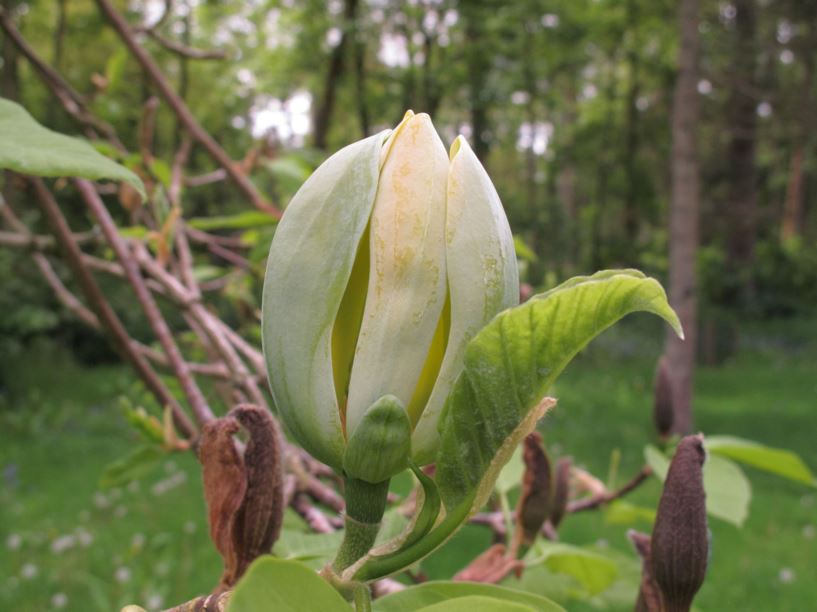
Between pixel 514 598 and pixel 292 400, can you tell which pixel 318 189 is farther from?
pixel 514 598

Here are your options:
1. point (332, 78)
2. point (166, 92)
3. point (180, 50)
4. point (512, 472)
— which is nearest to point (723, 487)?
point (512, 472)

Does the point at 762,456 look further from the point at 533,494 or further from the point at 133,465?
the point at 133,465

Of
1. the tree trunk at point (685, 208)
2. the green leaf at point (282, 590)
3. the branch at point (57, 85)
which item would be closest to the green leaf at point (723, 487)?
the green leaf at point (282, 590)

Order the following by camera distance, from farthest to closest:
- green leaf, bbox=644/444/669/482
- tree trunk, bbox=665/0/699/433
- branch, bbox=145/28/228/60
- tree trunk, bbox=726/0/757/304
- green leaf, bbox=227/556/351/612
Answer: tree trunk, bbox=726/0/757/304, tree trunk, bbox=665/0/699/433, branch, bbox=145/28/228/60, green leaf, bbox=644/444/669/482, green leaf, bbox=227/556/351/612

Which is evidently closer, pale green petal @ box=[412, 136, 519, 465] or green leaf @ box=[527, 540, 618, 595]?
pale green petal @ box=[412, 136, 519, 465]

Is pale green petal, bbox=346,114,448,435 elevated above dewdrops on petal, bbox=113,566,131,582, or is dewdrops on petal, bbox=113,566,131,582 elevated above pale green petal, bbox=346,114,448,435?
pale green petal, bbox=346,114,448,435

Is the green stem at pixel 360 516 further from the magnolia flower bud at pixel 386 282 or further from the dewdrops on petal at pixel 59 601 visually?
the dewdrops on petal at pixel 59 601

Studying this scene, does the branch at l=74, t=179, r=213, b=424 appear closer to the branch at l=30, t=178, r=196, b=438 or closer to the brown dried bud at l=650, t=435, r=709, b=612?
the branch at l=30, t=178, r=196, b=438

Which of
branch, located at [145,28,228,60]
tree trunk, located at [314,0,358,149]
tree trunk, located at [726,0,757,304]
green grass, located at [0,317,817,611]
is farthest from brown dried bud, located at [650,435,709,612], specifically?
tree trunk, located at [726,0,757,304]
